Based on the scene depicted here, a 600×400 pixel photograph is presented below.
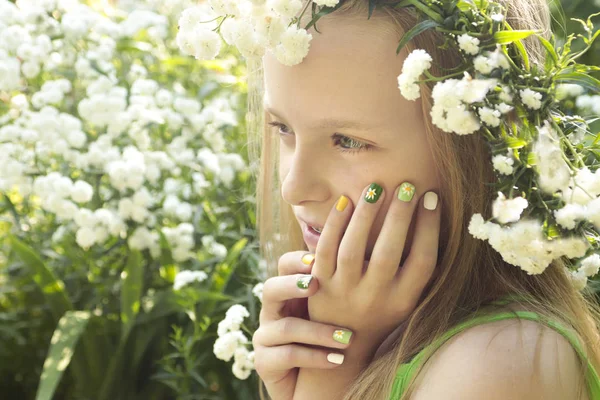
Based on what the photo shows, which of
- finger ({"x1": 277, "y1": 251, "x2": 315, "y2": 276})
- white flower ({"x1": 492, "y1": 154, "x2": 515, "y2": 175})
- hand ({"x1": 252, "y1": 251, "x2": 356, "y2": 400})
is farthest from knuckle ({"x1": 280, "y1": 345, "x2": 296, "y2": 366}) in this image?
white flower ({"x1": 492, "y1": 154, "x2": 515, "y2": 175})

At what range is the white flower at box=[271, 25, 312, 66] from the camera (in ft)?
2.98

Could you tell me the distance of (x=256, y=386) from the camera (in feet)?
5.51

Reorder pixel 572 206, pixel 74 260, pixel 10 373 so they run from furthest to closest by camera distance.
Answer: pixel 10 373, pixel 74 260, pixel 572 206

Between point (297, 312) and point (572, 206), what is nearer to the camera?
point (572, 206)

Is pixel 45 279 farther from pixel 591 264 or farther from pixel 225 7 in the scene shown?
pixel 591 264

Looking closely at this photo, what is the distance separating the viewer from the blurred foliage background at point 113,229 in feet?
5.64

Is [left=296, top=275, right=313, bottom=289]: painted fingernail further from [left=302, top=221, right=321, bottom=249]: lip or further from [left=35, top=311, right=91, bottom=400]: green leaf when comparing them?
[left=35, top=311, right=91, bottom=400]: green leaf

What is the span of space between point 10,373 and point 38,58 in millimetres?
815

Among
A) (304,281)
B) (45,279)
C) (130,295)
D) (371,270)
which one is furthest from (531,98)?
(45,279)

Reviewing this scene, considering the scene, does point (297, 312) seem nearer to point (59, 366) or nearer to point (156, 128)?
point (59, 366)

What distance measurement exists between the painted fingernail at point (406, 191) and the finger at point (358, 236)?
2cm

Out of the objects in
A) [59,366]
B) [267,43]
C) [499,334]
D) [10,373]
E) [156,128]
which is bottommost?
[10,373]

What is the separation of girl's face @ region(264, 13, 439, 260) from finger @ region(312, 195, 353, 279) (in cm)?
2

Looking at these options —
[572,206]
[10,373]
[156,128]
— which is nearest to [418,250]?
[572,206]
